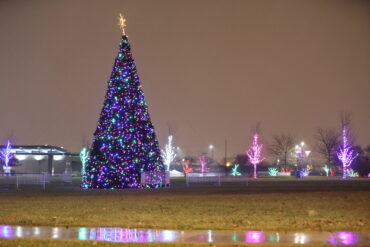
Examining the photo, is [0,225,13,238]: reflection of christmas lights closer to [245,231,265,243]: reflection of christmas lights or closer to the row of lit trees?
[245,231,265,243]: reflection of christmas lights

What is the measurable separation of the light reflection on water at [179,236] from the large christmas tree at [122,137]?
20.8m

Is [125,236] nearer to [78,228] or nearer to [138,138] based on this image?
[78,228]

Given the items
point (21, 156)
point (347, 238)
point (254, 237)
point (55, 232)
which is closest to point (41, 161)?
point (21, 156)

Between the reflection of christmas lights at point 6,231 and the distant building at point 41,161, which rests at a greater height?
the distant building at point 41,161

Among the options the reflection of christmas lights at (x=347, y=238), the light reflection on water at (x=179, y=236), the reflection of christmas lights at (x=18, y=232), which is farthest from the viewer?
the reflection of christmas lights at (x=18, y=232)

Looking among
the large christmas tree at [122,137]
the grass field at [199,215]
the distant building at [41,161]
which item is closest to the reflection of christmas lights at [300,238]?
the grass field at [199,215]

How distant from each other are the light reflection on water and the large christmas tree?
819 inches

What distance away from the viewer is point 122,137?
34219 millimetres

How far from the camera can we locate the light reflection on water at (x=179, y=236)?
11.1 metres

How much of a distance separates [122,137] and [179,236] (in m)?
22.7

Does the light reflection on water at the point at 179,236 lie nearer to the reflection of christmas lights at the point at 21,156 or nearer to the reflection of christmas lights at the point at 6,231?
the reflection of christmas lights at the point at 6,231

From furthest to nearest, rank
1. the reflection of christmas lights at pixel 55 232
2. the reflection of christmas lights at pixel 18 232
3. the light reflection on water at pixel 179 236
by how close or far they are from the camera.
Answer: the reflection of christmas lights at pixel 18 232 → the reflection of christmas lights at pixel 55 232 → the light reflection on water at pixel 179 236

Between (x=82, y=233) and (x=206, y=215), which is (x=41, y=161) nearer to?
(x=206, y=215)

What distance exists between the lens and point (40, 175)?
134ft
